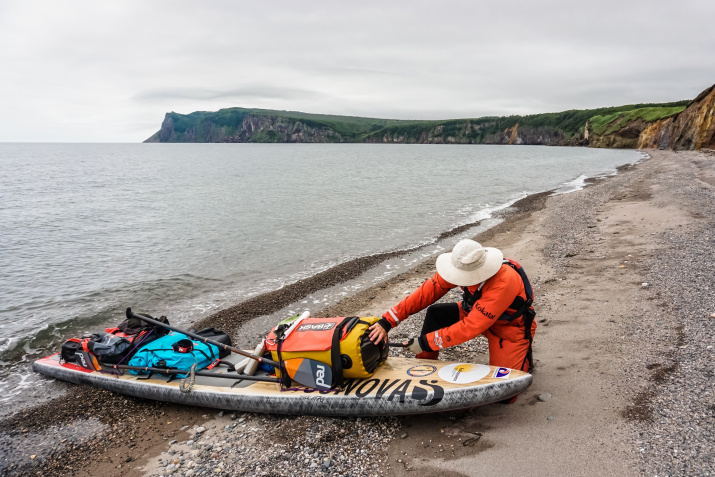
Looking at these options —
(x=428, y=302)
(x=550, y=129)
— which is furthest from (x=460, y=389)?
(x=550, y=129)

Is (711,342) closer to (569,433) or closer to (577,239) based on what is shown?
(569,433)

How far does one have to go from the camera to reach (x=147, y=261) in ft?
60.5

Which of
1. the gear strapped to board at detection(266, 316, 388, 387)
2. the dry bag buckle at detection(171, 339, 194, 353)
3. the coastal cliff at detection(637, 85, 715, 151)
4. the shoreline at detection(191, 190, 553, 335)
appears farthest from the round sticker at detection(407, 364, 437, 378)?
the coastal cliff at detection(637, 85, 715, 151)

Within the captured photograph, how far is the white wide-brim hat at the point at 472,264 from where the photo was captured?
5410 millimetres

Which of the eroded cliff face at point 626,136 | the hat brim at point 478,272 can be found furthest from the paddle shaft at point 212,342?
the eroded cliff face at point 626,136

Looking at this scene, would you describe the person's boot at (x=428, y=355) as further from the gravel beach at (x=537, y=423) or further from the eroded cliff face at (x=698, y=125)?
the eroded cliff face at (x=698, y=125)

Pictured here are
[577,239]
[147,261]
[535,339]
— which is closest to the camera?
[535,339]

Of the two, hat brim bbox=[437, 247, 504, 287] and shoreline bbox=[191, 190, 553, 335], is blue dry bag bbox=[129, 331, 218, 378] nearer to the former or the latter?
shoreline bbox=[191, 190, 553, 335]

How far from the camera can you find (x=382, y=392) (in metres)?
5.67

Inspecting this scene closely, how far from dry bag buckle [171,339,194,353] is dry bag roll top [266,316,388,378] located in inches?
87.5

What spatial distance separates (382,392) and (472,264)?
2.16 meters

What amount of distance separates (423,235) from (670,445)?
18.0m

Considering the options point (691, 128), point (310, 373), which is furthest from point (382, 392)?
point (691, 128)

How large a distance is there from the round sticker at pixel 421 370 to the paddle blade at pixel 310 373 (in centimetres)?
122
